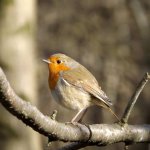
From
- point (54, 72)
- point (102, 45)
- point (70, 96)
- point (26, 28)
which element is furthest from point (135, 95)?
point (102, 45)

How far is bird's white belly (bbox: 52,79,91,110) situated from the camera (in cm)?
477

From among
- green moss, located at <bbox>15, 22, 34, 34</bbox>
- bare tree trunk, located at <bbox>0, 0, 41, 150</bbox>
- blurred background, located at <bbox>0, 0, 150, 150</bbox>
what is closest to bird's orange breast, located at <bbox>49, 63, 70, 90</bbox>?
bare tree trunk, located at <bbox>0, 0, 41, 150</bbox>

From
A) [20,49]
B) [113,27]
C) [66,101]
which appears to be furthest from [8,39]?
[113,27]

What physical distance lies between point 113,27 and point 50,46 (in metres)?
1.51

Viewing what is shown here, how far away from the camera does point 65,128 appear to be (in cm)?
326

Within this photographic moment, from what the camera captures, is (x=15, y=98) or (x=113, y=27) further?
(x=113, y=27)

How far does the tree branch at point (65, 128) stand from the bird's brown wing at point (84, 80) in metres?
0.89

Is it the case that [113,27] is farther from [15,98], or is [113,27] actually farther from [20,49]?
[15,98]

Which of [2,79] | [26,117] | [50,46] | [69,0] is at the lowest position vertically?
[50,46]

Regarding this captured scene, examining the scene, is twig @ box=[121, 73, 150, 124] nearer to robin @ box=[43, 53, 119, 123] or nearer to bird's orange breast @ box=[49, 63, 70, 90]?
robin @ box=[43, 53, 119, 123]

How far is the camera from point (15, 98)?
2.79 meters

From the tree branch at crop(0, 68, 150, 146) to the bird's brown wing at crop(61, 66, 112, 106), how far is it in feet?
2.91

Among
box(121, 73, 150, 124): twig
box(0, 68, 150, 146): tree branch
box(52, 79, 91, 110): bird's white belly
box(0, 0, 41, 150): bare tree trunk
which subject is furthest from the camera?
box(0, 0, 41, 150): bare tree trunk

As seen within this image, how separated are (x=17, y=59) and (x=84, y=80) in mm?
2012
